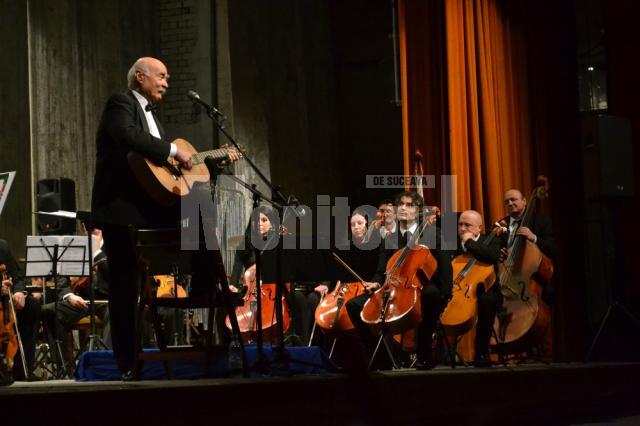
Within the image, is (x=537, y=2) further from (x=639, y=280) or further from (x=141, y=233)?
(x=141, y=233)

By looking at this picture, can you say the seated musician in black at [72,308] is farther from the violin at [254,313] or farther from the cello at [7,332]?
the cello at [7,332]

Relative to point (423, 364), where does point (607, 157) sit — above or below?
above

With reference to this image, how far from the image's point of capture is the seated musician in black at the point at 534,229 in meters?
6.45

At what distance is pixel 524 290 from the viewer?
6.31 meters

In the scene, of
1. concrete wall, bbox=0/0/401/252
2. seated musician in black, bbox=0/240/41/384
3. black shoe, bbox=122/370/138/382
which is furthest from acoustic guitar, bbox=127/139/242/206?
concrete wall, bbox=0/0/401/252

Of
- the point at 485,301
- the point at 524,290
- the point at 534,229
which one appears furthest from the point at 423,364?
the point at 534,229

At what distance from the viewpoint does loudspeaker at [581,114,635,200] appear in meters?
6.25

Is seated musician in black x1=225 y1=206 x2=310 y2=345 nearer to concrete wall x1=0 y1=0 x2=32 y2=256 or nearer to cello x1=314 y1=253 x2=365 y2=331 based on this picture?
cello x1=314 y1=253 x2=365 y2=331

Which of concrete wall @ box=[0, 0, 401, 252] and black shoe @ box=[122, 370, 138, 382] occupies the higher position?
concrete wall @ box=[0, 0, 401, 252]

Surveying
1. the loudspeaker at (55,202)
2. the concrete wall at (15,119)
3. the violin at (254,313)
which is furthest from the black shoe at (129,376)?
the concrete wall at (15,119)

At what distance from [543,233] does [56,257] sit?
3518 millimetres

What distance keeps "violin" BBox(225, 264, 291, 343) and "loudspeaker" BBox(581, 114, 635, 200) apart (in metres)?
2.35

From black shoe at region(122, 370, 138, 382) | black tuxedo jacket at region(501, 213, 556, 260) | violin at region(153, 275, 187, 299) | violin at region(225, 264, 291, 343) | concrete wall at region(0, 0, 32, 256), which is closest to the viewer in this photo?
black shoe at region(122, 370, 138, 382)

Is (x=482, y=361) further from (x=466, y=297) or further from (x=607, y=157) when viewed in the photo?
(x=607, y=157)
